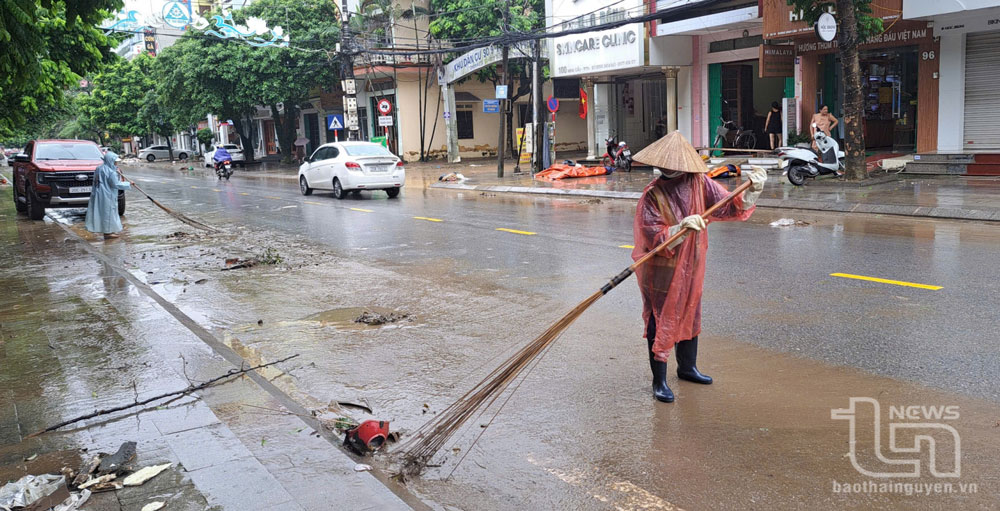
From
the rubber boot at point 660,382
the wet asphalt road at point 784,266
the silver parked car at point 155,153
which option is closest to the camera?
the rubber boot at point 660,382

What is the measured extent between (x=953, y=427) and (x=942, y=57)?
53.4ft

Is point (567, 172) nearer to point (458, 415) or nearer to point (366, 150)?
point (366, 150)

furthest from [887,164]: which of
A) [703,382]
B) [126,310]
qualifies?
[126,310]

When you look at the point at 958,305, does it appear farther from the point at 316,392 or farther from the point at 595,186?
the point at 595,186

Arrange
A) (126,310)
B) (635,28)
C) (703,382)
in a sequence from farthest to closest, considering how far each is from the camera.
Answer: (635,28) → (126,310) → (703,382)

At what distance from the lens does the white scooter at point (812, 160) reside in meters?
16.8

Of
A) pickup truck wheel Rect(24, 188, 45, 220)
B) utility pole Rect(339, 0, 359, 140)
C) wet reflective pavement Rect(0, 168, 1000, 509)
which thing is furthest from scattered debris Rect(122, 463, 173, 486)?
utility pole Rect(339, 0, 359, 140)

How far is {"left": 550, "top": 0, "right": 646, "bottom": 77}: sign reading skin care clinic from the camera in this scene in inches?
916

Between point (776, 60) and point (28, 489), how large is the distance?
19.9 metres

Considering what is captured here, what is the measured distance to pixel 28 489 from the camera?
357 centimetres

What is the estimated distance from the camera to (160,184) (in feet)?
99.6

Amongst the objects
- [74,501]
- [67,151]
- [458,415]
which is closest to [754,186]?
[458,415]

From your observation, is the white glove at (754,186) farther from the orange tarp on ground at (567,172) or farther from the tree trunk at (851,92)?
the orange tarp on ground at (567,172)

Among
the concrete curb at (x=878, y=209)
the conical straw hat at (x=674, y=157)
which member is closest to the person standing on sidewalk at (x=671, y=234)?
the conical straw hat at (x=674, y=157)
